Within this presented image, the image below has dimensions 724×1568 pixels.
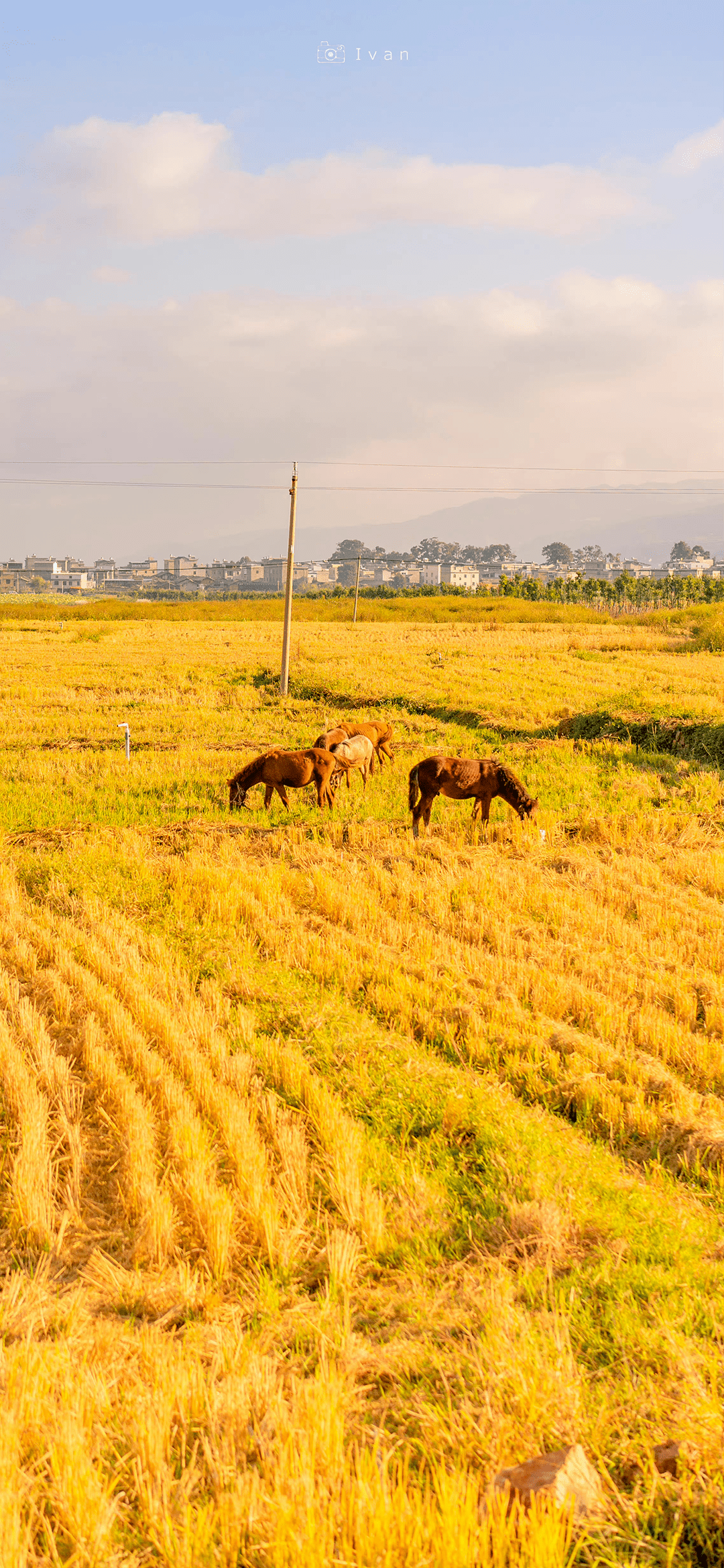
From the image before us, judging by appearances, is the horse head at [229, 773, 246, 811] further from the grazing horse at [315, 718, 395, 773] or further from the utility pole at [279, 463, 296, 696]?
the utility pole at [279, 463, 296, 696]

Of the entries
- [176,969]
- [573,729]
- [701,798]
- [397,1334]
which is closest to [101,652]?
[573,729]

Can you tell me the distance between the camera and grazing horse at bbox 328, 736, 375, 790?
16578mm

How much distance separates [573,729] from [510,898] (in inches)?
503

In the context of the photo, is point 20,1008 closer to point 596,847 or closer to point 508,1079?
point 508,1079

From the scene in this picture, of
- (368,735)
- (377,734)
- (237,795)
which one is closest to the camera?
(237,795)

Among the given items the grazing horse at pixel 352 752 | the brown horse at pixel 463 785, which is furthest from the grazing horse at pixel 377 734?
the brown horse at pixel 463 785

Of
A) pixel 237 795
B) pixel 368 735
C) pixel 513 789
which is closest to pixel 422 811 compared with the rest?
pixel 513 789

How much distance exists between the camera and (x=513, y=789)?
14328 millimetres

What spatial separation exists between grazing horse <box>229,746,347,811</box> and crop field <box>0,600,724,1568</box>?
1.43m

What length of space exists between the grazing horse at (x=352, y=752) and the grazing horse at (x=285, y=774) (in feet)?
1.76

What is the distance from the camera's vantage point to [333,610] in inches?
3794

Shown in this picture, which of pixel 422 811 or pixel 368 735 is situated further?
pixel 368 735

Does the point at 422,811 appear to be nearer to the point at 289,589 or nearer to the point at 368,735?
the point at 368,735

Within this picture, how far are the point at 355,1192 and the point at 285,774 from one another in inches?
415
